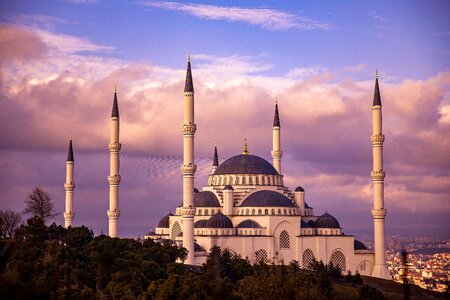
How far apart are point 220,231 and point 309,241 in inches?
284

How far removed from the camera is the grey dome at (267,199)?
65812 mm

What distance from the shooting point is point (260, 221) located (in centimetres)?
6525

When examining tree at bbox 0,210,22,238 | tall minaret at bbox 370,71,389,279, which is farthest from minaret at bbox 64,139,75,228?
tall minaret at bbox 370,71,389,279

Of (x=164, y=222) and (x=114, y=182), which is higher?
(x=114, y=182)

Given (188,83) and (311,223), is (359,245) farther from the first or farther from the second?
(188,83)

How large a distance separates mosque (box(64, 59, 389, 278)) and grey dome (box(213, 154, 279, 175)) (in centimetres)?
10

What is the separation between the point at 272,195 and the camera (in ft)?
218

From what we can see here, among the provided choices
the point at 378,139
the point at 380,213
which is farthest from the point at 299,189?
the point at 378,139

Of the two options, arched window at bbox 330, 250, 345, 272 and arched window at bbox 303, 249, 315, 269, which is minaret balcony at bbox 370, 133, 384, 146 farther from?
arched window at bbox 303, 249, 315, 269

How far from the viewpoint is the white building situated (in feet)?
206

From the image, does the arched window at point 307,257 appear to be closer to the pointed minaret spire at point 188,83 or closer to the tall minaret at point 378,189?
the tall minaret at point 378,189

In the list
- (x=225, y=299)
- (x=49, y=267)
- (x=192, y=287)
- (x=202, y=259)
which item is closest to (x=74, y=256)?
(x=49, y=267)

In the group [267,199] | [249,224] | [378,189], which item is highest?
[378,189]

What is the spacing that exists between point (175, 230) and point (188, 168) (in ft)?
32.7
